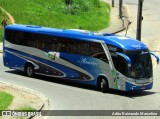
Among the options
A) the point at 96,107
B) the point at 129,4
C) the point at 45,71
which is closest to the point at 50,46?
the point at 45,71

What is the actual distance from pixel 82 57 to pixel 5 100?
6.87 m

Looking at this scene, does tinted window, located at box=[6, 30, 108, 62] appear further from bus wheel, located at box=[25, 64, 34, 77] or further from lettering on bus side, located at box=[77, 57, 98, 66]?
bus wheel, located at box=[25, 64, 34, 77]

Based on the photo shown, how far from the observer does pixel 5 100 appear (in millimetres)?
20734

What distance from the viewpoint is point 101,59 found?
25297 millimetres

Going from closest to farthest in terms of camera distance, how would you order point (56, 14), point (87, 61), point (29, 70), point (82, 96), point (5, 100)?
point (5, 100) < point (82, 96) < point (87, 61) < point (29, 70) < point (56, 14)

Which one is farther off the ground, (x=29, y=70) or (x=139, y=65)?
(x=139, y=65)

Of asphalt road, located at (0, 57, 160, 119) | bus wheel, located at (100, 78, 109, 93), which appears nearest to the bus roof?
bus wheel, located at (100, 78, 109, 93)

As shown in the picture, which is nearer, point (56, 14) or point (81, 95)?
point (81, 95)

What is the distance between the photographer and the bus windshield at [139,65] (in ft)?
79.4

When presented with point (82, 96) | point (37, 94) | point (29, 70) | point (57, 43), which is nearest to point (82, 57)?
point (57, 43)

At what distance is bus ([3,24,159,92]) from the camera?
79.8 feet

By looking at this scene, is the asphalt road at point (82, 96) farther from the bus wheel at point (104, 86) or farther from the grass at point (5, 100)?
the grass at point (5, 100)

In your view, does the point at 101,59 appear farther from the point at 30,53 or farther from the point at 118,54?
the point at 30,53

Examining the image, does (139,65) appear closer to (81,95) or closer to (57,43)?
(81,95)
